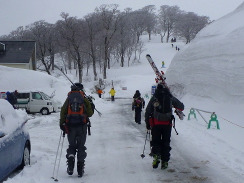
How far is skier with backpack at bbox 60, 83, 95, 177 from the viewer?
655 centimetres

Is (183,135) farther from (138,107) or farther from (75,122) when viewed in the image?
(75,122)

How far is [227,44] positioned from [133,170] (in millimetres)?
16434

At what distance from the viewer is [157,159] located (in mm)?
7230

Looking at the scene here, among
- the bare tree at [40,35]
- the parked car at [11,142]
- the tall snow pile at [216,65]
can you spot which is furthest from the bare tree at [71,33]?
the parked car at [11,142]

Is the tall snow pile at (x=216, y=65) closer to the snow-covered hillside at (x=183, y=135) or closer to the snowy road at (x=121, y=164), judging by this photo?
the snow-covered hillside at (x=183, y=135)

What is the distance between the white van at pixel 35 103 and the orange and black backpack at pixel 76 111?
51.4 ft

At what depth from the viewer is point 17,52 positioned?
41781mm

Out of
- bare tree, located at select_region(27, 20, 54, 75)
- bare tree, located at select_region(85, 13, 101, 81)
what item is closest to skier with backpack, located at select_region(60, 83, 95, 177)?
bare tree, located at select_region(85, 13, 101, 81)

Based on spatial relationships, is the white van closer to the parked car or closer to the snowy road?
the snowy road

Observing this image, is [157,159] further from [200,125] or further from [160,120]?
A: [200,125]

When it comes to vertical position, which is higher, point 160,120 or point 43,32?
point 43,32

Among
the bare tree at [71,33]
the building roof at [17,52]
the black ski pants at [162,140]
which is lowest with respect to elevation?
the black ski pants at [162,140]

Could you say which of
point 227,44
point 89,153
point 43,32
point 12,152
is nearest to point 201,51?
point 227,44

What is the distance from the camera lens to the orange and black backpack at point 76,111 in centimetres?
654
